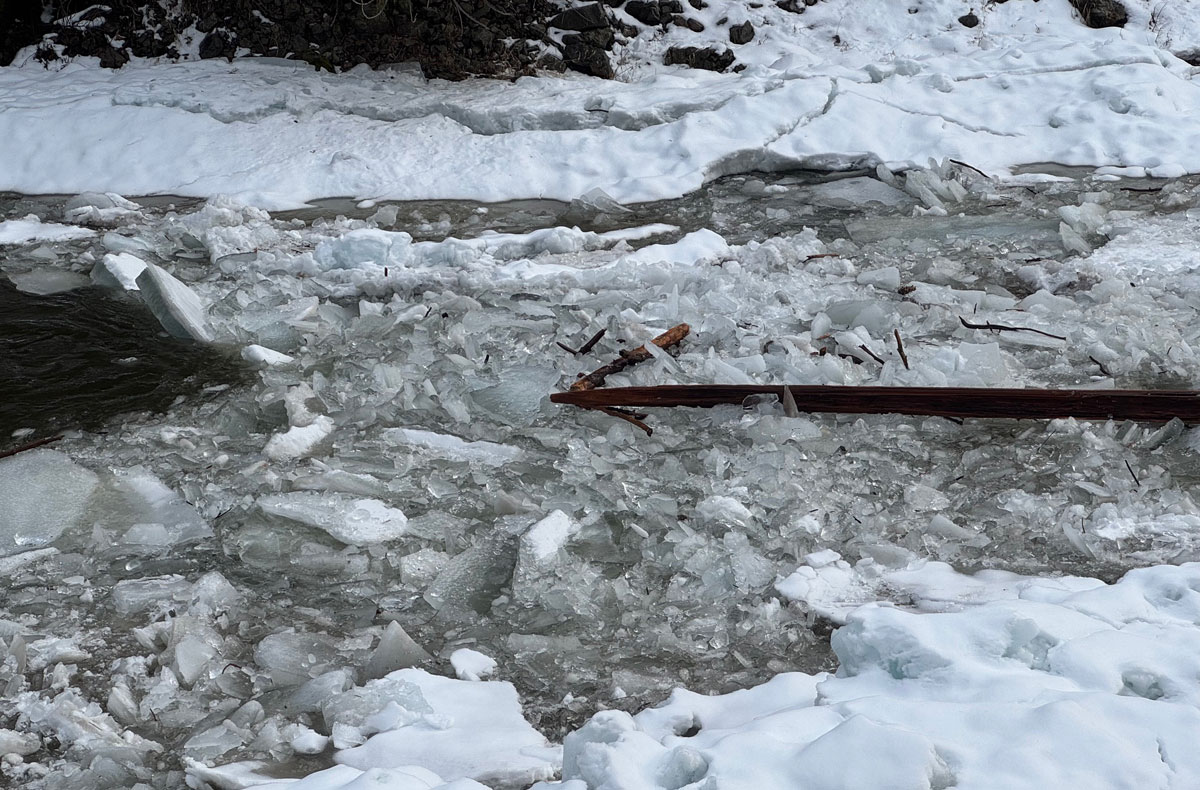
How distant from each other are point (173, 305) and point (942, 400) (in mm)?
2925

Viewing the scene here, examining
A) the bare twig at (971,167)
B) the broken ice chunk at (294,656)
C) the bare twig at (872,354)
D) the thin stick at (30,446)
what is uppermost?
the thin stick at (30,446)

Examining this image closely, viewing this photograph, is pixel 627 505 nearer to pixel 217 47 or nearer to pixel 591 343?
pixel 591 343

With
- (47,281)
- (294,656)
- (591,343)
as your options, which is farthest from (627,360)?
(47,281)

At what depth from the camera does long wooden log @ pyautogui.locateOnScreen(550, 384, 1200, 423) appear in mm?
2764

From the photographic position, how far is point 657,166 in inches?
→ 228

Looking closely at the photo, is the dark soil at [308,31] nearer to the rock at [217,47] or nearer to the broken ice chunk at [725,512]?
the rock at [217,47]

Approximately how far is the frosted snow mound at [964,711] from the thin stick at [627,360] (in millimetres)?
1426

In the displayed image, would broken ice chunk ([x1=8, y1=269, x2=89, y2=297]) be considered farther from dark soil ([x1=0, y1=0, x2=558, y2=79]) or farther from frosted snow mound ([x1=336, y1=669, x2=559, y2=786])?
frosted snow mound ([x1=336, y1=669, x2=559, y2=786])

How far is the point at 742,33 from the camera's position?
740 centimetres

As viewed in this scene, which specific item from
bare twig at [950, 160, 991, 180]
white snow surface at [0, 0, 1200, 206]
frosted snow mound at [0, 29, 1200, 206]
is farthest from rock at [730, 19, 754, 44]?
bare twig at [950, 160, 991, 180]

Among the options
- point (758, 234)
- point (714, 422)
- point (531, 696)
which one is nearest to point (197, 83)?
point (758, 234)

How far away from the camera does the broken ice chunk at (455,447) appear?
2859 mm

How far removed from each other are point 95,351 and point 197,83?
3.86 m

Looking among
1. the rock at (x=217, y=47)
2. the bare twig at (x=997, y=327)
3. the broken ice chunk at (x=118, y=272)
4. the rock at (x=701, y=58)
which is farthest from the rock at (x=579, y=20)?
the bare twig at (x=997, y=327)
